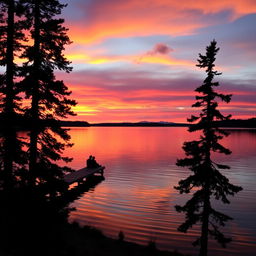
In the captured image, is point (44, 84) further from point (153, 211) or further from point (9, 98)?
point (153, 211)

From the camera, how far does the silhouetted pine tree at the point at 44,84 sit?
51.8 ft

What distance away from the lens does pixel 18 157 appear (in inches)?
621

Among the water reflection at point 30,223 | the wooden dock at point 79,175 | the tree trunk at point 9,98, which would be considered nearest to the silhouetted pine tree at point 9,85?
the tree trunk at point 9,98

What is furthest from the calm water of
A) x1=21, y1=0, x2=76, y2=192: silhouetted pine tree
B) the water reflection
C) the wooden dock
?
the water reflection

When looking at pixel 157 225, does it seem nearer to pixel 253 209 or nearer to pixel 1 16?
pixel 253 209

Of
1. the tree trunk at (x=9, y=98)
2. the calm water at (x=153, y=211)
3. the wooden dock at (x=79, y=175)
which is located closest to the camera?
the tree trunk at (x=9, y=98)

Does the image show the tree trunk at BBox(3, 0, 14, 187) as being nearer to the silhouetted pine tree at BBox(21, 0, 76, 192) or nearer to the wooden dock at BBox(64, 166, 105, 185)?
the silhouetted pine tree at BBox(21, 0, 76, 192)

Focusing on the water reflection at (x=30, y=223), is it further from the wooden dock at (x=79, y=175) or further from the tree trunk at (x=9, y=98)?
the wooden dock at (x=79, y=175)

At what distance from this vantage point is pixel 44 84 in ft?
53.4

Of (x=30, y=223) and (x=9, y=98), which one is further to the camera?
(x=9, y=98)

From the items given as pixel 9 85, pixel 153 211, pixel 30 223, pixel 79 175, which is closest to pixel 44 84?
pixel 9 85

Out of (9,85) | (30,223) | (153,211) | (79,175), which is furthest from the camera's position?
(79,175)

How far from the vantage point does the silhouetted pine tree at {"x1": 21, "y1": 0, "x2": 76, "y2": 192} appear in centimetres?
1579

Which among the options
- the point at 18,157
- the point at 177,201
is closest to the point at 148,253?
the point at 18,157
